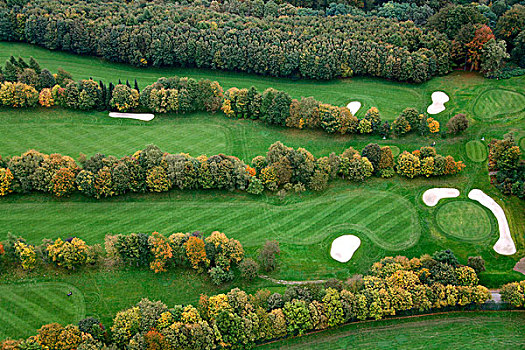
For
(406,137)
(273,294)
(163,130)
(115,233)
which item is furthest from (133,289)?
(406,137)

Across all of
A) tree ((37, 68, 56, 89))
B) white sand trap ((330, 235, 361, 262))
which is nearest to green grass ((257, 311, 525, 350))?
white sand trap ((330, 235, 361, 262))

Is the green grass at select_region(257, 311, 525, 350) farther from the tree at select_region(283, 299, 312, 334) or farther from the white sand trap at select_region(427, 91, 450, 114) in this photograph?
the white sand trap at select_region(427, 91, 450, 114)

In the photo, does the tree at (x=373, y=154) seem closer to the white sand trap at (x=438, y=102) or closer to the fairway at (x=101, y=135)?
the white sand trap at (x=438, y=102)

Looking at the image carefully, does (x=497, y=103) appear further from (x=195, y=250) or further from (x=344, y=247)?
(x=195, y=250)

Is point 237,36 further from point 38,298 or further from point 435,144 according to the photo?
point 38,298

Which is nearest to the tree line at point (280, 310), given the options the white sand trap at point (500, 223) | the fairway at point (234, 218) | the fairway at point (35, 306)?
the fairway at point (35, 306)

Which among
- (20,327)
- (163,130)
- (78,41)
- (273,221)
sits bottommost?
(20,327)
